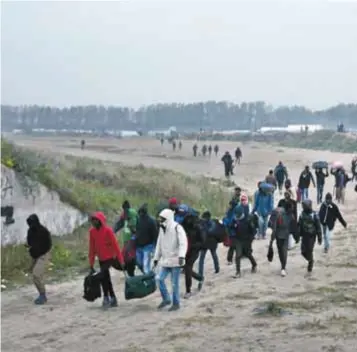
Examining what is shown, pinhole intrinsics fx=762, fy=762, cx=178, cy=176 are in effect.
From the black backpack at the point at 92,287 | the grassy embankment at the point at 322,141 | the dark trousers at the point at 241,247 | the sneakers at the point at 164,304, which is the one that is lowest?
the grassy embankment at the point at 322,141

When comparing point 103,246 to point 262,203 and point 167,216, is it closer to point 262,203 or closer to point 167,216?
point 167,216

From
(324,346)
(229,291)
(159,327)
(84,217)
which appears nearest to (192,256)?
(229,291)

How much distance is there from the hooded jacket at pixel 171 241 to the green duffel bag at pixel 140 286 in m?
0.63

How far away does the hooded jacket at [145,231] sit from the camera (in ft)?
41.0

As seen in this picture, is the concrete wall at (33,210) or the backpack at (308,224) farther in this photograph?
the concrete wall at (33,210)

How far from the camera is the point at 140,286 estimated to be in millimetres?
11438

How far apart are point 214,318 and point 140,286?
4.67ft

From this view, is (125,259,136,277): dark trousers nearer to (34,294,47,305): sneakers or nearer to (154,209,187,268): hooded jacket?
(34,294,47,305): sneakers

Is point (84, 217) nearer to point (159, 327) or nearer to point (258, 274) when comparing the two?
point (258, 274)

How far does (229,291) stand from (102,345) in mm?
3137

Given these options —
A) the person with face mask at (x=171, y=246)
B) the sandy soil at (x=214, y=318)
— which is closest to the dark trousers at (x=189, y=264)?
the sandy soil at (x=214, y=318)

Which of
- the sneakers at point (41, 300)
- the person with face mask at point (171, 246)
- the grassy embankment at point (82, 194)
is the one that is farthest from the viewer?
the grassy embankment at point (82, 194)

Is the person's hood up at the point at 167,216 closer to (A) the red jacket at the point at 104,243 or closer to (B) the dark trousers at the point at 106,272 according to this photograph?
(A) the red jacket at the point at 104,243

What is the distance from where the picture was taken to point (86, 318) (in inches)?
440
